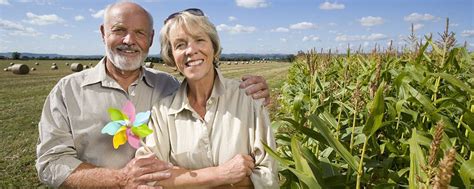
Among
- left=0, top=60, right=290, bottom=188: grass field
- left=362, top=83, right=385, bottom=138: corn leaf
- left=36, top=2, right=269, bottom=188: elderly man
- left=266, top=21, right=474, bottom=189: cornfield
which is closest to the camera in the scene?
left=266, top=21, right=474, bottom=189: cornfield

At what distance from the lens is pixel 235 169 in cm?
226

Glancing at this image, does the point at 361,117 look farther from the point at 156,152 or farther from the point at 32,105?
the point at 32,105

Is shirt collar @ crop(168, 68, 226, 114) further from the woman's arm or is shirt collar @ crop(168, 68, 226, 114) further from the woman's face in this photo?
the woman's arm

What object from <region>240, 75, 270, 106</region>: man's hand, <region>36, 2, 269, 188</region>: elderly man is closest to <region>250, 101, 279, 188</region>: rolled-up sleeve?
<region>240, 75, 270, 106</region>: man's hand

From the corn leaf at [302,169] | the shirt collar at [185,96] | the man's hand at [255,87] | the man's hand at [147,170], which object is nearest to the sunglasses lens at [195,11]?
the shirt collar at [185,96]

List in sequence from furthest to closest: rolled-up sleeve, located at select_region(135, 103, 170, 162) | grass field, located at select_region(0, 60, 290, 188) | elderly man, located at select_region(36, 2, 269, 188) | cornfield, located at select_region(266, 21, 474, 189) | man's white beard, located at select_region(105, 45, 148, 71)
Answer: grass field, located at select_region(0, 60, 290, 188) < man's white beard, located at select_region(105, 45, 148, 71) < elderly man, located at select_region(36, 2, 269, 188) < rolled-up sleeve, located at select_region(135, 103, 170, 162) < cornfield, located at select_region(266, 21, 474, 189)

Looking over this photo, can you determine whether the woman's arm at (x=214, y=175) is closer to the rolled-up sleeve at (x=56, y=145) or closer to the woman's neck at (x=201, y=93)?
the woman's neck at (x=201, y=93)

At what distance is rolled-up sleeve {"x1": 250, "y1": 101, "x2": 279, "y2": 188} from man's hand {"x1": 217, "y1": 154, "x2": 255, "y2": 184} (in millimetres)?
58

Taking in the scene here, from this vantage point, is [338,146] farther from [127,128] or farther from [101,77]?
[101,77]

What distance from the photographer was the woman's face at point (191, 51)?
2379mm

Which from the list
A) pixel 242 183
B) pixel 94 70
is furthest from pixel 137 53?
pixel 242 183

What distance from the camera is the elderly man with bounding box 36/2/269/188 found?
267 centimetres

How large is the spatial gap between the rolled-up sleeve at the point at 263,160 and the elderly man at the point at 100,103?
8.4 inches

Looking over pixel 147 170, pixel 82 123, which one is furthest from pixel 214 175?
pixel 82 123
